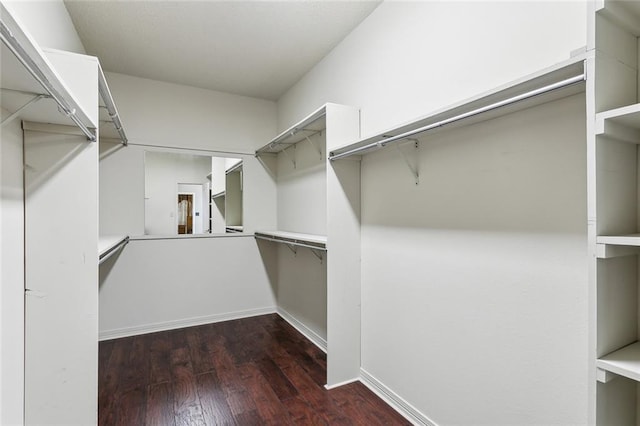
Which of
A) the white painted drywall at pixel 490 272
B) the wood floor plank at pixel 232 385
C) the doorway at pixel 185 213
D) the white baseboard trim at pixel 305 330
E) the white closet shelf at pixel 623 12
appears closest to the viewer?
the white closet shelf at pixel 623 12

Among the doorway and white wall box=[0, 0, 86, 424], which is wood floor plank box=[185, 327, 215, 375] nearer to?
the doorway

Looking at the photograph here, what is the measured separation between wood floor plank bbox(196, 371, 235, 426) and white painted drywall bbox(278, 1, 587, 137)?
201 cm

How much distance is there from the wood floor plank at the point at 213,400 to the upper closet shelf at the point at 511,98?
201cm

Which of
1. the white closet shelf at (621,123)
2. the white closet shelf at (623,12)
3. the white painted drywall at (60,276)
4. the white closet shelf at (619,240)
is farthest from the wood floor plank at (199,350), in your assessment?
the white closet shelf at (623,12)

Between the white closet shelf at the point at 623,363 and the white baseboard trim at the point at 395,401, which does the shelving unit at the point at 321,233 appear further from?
the white closet shelf at the point at 623,363

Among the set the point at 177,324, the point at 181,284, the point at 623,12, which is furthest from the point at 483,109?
the point at 177,324

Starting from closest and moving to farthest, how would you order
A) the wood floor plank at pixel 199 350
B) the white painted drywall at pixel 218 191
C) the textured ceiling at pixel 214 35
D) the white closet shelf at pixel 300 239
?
the textured ceiling at pixel 214 35, the white closet shelf at pixel 300 239, the wood floor plank at pixel 199 350, the white painted drywall at pixel 218 191

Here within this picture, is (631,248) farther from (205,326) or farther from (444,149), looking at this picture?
(205,326)

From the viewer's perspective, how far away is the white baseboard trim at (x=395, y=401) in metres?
1.92

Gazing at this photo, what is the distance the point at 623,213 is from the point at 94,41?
3.60 meters

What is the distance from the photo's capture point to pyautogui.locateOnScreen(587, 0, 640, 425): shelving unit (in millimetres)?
869

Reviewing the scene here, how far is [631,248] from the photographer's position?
907mm

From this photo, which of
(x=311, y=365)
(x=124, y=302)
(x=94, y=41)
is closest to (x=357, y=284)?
(x=311, y=365)

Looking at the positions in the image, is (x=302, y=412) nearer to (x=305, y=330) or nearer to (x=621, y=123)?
(x=305, y=330)
